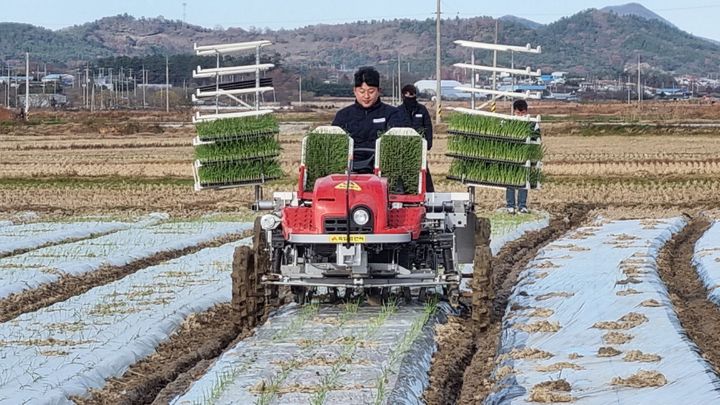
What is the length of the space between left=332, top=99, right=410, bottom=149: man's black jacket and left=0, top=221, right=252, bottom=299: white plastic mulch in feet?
11.9

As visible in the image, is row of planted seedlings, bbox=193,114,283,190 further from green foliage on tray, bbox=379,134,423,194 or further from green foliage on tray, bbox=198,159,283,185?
green foliage on tray, bbox=379,134,423,194

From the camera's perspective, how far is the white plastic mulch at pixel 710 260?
1199 centimetres

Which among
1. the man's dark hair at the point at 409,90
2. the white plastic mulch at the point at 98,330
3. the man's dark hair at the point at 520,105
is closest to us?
the white plastic mulch at the point at 98,330

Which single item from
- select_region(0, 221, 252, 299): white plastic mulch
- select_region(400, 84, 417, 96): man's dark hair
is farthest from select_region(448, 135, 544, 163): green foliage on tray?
select_region(0, 221, 252, 299): white plastic mulch

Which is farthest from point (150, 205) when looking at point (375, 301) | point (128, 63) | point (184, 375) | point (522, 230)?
point (128, 63)

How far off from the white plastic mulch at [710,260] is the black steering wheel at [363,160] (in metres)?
3.30

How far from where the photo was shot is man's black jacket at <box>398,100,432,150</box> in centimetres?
1208

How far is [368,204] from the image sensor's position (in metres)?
9.94

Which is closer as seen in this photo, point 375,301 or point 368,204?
point 368,204

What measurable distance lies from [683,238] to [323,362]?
32.7 ft

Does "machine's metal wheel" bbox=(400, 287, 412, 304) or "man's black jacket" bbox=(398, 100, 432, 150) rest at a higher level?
"man's black jacket" bbox=(398, 100, 432, 150)

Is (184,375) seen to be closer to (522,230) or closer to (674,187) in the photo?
(522,230)

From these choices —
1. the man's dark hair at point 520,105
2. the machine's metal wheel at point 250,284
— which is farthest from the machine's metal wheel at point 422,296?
the man's dark hair at point 520,105

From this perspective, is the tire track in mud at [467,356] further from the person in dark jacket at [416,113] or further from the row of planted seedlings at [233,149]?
the row of planted seedlings at [233,149]
